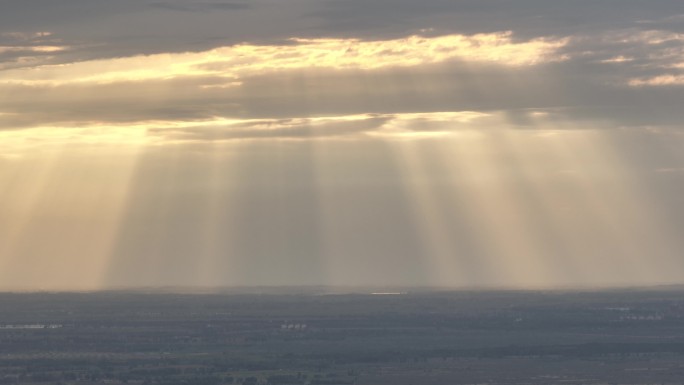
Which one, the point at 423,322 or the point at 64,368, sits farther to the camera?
the point at 423,322

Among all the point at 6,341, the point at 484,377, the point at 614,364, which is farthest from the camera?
the point at 6,341

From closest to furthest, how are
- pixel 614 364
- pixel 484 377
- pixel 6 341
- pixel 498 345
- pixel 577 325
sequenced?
pixel 484 377 → pixel 614 364 → pixel 498 345 → pixel 6 341 → pixel 577 325

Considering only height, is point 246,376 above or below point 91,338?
above

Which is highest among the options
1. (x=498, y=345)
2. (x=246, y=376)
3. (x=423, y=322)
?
(x=246, y=376)

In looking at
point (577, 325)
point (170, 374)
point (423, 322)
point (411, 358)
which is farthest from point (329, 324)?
point (170, 374)

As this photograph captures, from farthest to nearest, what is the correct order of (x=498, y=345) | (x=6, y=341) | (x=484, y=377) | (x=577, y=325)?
(x=577, y=325), (x=6, y=341), (x=498, y=345), (x=484, y=377)

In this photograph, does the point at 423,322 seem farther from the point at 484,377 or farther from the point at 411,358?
the point at 484,377

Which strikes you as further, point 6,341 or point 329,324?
point 329,324

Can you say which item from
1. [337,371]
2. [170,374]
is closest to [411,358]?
[337,371]

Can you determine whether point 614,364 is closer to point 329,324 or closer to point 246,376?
point 246,376
